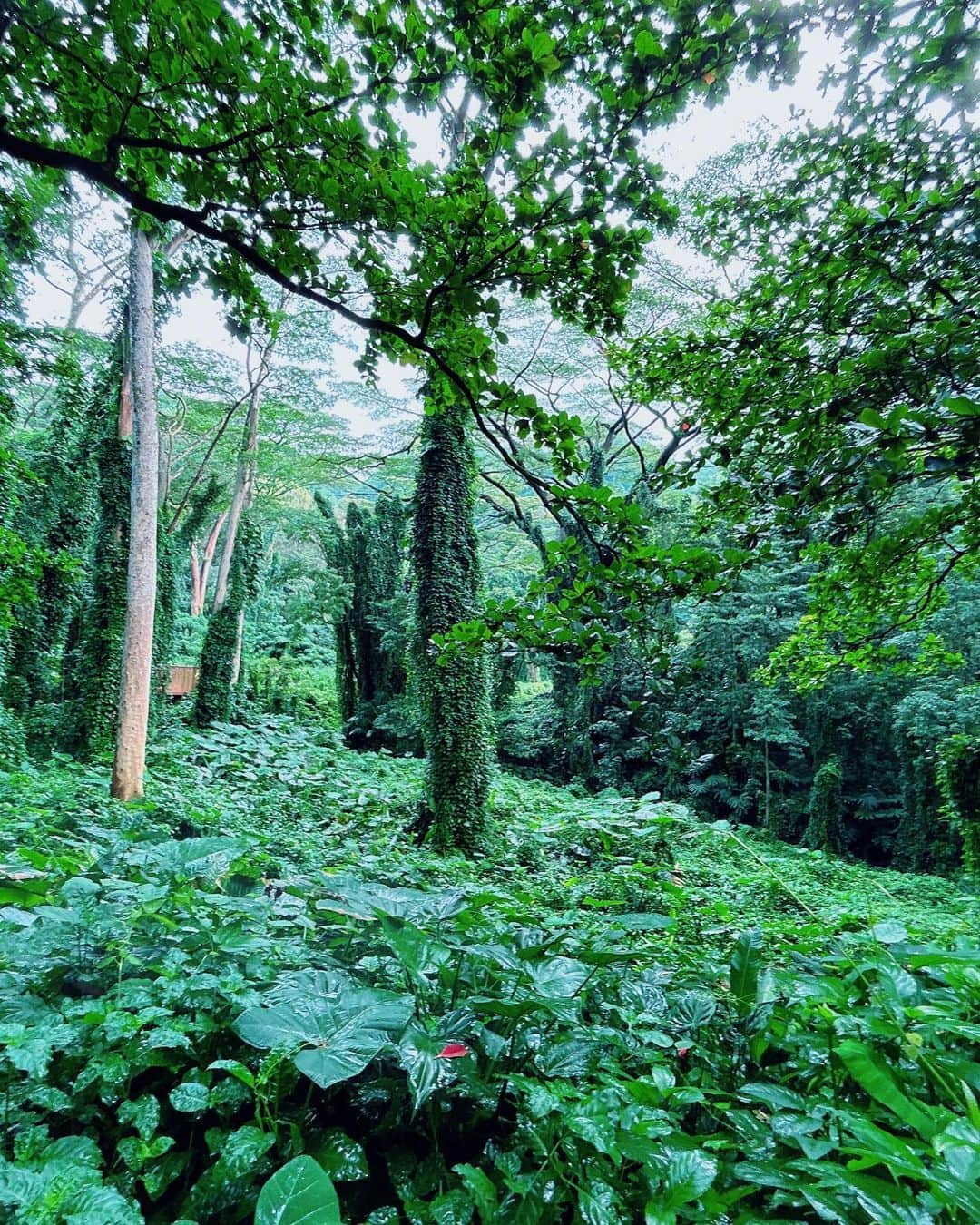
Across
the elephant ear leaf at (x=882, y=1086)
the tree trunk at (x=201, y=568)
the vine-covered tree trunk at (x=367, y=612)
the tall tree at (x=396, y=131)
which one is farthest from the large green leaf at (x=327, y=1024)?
the tree trunk at (x=201, y=568)

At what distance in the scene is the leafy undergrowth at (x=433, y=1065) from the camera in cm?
89

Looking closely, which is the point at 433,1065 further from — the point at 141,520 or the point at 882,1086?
the point at 141,520

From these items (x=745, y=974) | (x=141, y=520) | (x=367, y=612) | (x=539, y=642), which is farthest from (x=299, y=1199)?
(x=367, y=612)

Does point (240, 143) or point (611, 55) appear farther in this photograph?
point (240, 143)

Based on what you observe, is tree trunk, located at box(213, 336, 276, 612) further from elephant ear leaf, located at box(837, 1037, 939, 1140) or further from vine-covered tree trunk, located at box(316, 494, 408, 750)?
elephant ear leaf, located at box(837, 1037, 939, 1140)

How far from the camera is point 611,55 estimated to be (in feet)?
5.83

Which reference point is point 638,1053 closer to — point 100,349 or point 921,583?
point 921,583

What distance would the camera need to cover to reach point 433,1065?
3.24ft

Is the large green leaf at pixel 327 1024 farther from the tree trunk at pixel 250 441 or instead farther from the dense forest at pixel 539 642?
the tree trunk at pixel 250 441

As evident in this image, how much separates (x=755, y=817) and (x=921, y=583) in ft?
35.4

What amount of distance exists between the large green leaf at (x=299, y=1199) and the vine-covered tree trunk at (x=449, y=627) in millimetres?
5043

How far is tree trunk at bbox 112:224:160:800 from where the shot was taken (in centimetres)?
678

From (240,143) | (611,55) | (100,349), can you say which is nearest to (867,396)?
(611,55)

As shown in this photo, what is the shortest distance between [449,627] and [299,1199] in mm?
5800
